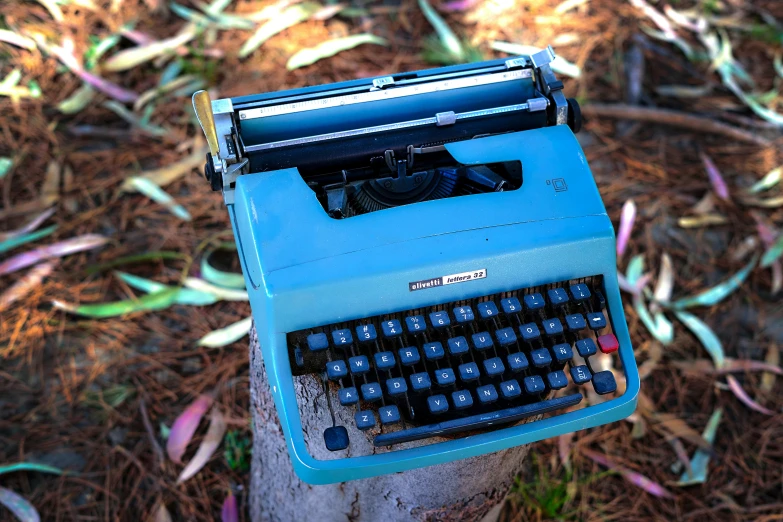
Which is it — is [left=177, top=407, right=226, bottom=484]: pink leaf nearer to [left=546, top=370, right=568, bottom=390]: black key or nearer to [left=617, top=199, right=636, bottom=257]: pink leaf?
[left=546, top=370, right=568, bottom=390]: black key

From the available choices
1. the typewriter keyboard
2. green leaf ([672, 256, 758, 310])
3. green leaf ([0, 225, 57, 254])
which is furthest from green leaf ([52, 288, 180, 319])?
green leaf ([672, 256, 758, 310])

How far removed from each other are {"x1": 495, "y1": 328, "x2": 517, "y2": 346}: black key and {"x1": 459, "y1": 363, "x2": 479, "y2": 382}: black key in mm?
98

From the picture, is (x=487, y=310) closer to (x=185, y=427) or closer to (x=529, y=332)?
(x=529, y=332)

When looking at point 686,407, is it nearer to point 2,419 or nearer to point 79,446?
point 79,446

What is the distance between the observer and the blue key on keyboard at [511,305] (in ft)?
6.57

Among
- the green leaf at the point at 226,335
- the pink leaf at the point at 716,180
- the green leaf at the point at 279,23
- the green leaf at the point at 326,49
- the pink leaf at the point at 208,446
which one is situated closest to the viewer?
the pink leaf at the point at 208,446

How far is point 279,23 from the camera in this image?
4.48 m

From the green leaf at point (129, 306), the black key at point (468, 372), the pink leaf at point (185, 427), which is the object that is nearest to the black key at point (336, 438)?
the black key at point (468, 372)

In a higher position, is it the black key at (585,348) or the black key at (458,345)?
the black key at (458,345)

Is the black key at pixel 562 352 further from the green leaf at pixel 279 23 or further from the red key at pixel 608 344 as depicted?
the green leaf at pixel 279 23

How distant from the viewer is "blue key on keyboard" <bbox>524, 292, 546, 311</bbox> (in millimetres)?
2027

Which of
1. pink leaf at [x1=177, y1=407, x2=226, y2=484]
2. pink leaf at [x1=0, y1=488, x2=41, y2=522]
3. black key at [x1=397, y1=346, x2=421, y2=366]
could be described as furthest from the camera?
pink leaf at [x1=177, y1=407, x2=226, y2=484]

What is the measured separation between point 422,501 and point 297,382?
1.75 feet

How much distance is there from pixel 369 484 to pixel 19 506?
1.52 meters
